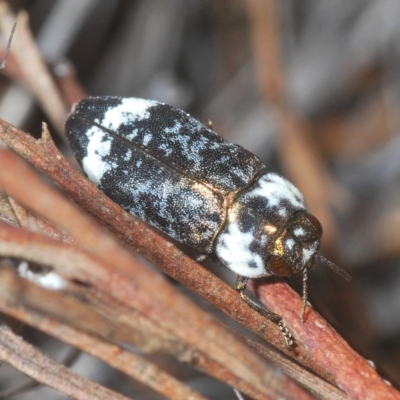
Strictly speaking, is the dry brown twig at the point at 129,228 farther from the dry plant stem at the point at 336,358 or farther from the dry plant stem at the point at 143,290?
the dry plant stem at the point at 143,290

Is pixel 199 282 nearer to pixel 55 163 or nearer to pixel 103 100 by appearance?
pixel 55 163

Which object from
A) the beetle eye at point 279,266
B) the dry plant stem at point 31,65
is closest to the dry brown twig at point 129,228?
the beetle eye at point 279,266

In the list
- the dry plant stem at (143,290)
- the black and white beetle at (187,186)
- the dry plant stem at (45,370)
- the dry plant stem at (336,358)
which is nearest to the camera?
the dry plant stem at (143,290)

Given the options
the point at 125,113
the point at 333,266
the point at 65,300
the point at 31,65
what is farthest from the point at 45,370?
the point at 31,65

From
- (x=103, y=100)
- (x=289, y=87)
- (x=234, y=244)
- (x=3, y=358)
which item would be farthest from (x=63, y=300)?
(x=289, y=87)

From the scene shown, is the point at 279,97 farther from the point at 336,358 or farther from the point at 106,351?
the point at 106,351

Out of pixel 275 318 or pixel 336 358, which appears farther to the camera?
pixel 275 318
